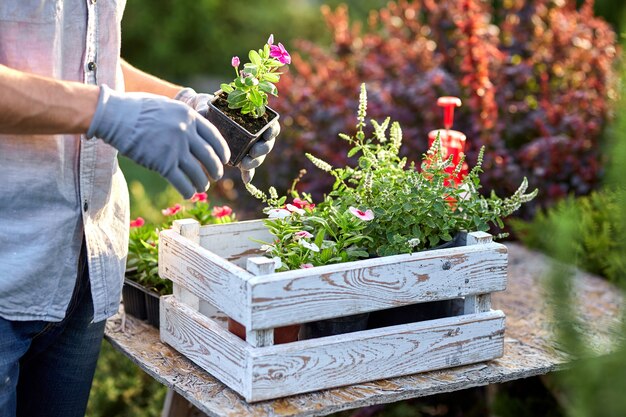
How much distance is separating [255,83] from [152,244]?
2.29 ft

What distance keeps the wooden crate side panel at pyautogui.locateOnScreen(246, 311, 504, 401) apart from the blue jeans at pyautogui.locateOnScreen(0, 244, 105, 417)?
0.40 meters

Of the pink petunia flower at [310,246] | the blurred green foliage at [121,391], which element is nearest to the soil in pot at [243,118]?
the pink petunia flower at [310,246]

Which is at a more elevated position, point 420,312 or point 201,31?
point 201,31

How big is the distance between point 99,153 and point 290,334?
0.54 meters

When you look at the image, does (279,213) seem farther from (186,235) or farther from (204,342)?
(204,342)

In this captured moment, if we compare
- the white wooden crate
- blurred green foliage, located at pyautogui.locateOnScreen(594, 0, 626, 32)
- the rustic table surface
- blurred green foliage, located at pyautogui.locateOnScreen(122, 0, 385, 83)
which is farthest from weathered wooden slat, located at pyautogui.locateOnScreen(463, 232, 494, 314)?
blurred green foliage, located at pyautogui.locateOnScreen(122, 0, 385, 83)

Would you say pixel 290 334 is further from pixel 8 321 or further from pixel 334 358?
pixel 8 321

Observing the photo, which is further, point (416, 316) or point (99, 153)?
point (416, 316)

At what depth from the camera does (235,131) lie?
176 centimetres

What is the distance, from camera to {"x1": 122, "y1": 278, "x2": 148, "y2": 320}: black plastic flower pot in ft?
7.05

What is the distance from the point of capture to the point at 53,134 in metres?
1.50

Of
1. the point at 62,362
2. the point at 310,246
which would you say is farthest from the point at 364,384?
the point at 62,362

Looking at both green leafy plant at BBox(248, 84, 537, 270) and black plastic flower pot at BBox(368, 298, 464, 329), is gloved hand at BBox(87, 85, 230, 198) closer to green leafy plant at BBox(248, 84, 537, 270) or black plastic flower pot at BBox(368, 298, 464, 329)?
green leafy plant at BBox(248, 84, 537, 270)

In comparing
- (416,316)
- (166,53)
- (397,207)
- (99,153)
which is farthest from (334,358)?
(166,53)
